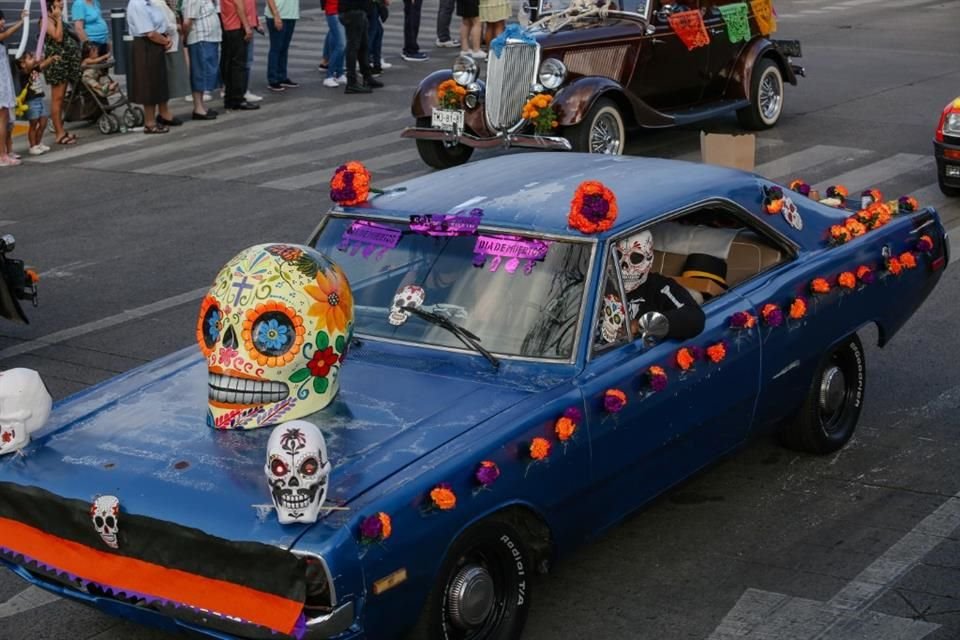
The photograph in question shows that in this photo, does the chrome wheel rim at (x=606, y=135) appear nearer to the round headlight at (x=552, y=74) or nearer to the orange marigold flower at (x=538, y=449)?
the round headlight at (x=552, y=74)

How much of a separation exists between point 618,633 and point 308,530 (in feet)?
4.92

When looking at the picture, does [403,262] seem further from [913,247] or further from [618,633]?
[913,247]

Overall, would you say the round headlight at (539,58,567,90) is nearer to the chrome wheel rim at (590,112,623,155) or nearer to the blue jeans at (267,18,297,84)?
the chrome wheel rim at (590,112,623,155)

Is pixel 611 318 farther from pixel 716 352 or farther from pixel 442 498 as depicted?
pixel 442 498

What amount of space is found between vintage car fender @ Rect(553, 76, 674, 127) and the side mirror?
8133 mm

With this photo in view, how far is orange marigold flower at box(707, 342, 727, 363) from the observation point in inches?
246

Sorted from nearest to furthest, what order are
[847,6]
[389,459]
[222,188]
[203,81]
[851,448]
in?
1. [389,459]
2. [851,448]
3. [222,188]
4. [203,81]
5. [847,6]

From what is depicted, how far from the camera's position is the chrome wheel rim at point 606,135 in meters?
14.4

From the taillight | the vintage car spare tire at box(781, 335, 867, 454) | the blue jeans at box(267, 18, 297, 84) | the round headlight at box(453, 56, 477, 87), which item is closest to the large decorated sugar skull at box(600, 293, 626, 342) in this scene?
the vintage car spare tire at box(781, 335, 867, 454)

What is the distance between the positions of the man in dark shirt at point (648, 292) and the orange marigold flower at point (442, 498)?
4.75 feet

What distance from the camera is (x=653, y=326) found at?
601cm

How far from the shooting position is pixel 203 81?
17875 mm

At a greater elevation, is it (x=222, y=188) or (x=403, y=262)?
(x=403, y=262)

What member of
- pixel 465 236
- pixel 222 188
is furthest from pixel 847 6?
pixel 465 236
